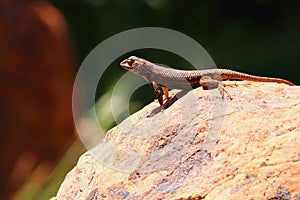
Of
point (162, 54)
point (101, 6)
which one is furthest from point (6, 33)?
point (162, 54)

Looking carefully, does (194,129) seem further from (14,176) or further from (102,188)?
(14,176)

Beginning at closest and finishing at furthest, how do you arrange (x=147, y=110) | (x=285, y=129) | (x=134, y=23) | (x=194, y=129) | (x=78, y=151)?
1. (x=285, y=129)
2. (x=194, y=129)
3. (x=147, y=110)
4. (x=78, y=151)
5. (x=134, y=23)

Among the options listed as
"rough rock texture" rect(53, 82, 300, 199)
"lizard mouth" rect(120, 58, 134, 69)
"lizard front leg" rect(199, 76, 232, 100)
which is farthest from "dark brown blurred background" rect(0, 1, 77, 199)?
"rough rock texture" rect(53, 82, 300, 199)

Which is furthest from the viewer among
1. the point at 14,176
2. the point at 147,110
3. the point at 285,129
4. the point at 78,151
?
the point at 14,176

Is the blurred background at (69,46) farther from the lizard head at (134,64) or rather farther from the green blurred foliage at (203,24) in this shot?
the lizard head at (134,64)

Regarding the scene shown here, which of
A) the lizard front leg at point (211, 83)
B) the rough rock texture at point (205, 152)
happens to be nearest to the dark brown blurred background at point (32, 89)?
the lizard front leg at point (211, 83)

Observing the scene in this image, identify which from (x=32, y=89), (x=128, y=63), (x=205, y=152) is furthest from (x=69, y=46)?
(x=205, y=152)

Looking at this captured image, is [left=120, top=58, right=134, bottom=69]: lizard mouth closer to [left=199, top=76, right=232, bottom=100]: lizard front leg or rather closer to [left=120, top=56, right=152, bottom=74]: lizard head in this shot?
[left=120, top=56, right=152, bottom=74]: lizard head
